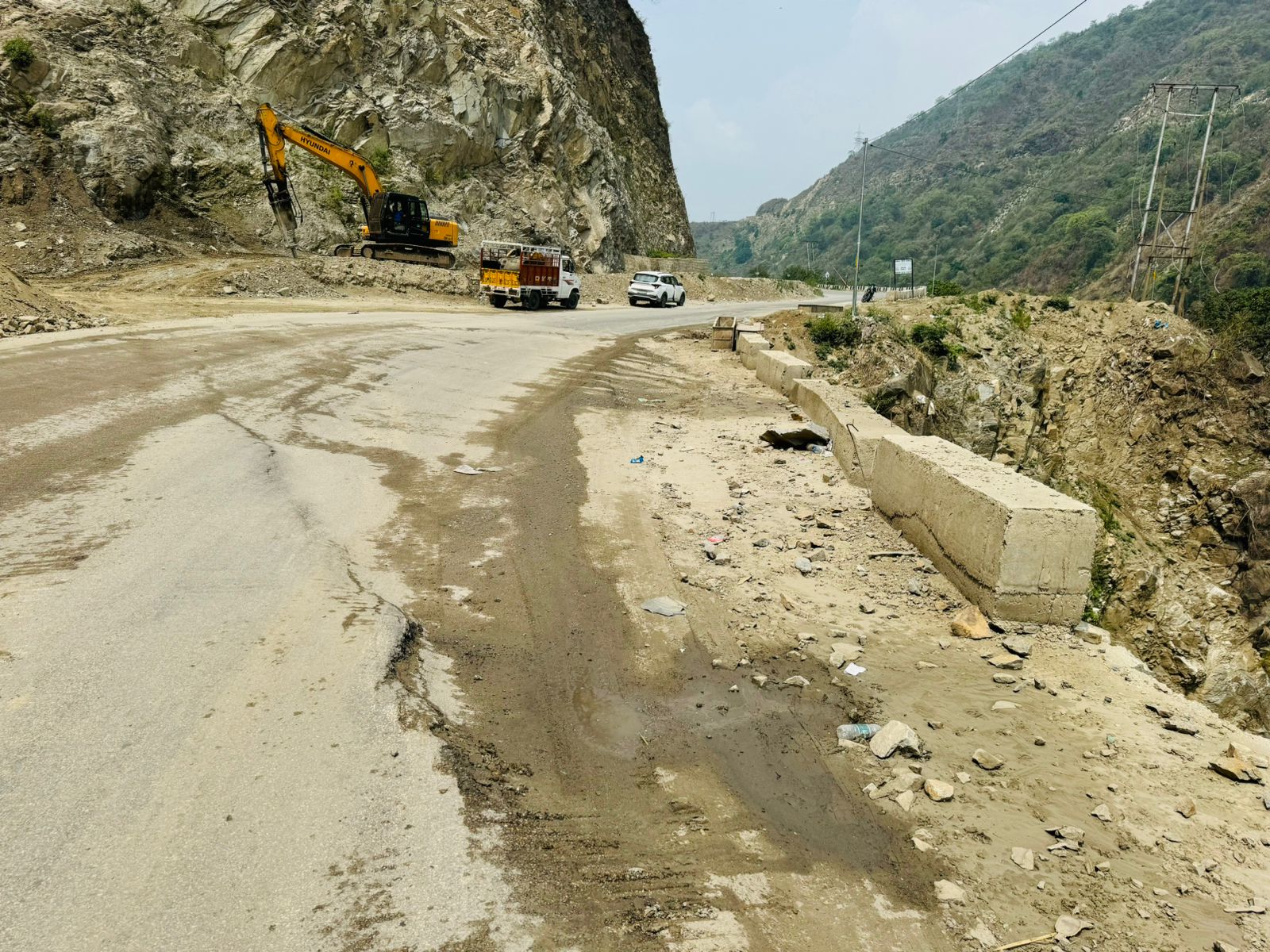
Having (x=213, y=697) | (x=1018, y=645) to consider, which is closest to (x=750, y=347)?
(x=1018, y=645)

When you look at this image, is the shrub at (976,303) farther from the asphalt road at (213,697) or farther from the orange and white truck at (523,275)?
the asphalt road at (213,697)

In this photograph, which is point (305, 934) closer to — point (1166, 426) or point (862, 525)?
point (862, 525)

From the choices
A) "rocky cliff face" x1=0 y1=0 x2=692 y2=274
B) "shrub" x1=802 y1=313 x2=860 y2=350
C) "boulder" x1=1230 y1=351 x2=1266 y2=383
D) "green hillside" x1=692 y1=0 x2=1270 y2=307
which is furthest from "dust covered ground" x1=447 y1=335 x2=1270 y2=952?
"green hillside" x1=692 y1=0 x2=1270 y2=307

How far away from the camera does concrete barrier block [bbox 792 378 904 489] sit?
28.5 ft

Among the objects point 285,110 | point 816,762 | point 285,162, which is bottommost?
point 816,762

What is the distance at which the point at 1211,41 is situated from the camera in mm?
148500

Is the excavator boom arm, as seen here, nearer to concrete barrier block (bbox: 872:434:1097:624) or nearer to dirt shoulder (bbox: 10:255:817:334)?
dirt shoulder (bbox: 10:255:817:334)

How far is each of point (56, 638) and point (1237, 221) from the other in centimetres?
9275

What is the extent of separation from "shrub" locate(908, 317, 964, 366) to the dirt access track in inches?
660

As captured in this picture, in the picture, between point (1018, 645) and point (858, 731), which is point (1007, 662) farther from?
point (858, 731)

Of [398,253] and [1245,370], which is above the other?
[398,253]

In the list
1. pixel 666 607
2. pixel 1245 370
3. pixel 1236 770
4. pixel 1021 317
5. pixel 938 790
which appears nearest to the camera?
pixel 938 790

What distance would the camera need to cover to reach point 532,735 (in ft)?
13.2

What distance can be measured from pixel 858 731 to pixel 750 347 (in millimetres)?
13933
